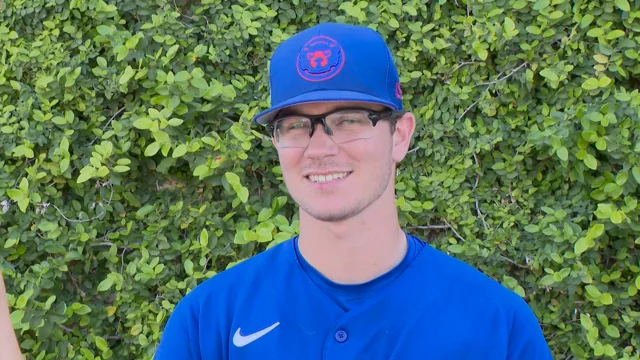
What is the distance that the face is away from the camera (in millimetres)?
1789

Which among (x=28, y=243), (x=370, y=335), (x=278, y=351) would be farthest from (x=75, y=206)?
(x=370, y=335)

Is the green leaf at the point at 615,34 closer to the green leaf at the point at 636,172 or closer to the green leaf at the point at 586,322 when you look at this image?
the green leaf at the point at 636,172

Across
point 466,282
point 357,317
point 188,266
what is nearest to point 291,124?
point 357,317

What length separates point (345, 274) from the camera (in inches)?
75.0

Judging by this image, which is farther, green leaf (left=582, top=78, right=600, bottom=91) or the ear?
green leaf (left=582, top=78, right=600, bottom=91)

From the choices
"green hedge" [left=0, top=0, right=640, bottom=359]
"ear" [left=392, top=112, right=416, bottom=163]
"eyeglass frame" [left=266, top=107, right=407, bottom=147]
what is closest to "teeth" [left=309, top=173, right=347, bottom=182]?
"eyeglass frame" [left=266, top=107, right=407, bottom=147]

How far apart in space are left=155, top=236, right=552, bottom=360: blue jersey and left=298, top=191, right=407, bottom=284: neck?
0.11 feet

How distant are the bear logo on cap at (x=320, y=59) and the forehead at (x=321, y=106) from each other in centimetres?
7

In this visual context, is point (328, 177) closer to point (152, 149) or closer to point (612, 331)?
point (152, 149)

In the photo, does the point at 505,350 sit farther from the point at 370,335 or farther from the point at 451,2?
the point at 451,2

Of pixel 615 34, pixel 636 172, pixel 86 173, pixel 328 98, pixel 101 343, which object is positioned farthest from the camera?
pixel 101 343

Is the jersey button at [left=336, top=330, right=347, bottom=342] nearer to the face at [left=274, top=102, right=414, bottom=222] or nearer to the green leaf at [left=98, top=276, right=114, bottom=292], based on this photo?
the face at [left=274, top=102, right=414, bottom=222]

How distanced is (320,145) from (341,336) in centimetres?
55

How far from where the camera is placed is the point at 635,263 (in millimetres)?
2848
